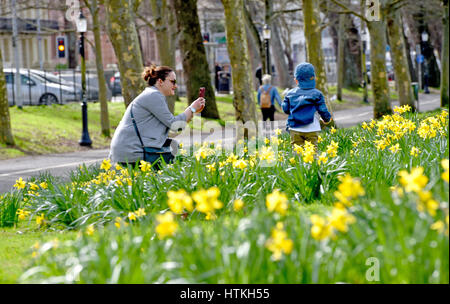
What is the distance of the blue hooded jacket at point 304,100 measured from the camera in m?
9.38

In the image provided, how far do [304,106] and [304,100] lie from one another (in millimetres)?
140

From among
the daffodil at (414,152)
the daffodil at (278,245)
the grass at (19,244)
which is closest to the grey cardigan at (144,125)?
the grass at (19,244)

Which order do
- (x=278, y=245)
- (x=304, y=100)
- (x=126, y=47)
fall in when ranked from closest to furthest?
(x=278, y=245) < (x=304, y=100) < (x=126, y=47)

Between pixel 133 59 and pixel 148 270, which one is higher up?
pixel 133 59

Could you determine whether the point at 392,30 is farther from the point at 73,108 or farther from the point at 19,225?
the point at 19,225

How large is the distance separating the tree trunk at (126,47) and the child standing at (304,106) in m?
6.67

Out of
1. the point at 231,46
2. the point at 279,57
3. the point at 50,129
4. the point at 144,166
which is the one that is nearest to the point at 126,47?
the point at 231,46

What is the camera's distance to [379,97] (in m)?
21.1

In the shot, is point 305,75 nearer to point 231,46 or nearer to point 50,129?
point 231,46

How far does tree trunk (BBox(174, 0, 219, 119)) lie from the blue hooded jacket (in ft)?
52.4

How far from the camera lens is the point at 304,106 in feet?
31.1

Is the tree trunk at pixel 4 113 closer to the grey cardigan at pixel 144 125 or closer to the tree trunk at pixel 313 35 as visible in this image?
the tree trunk at pixel 313 35
